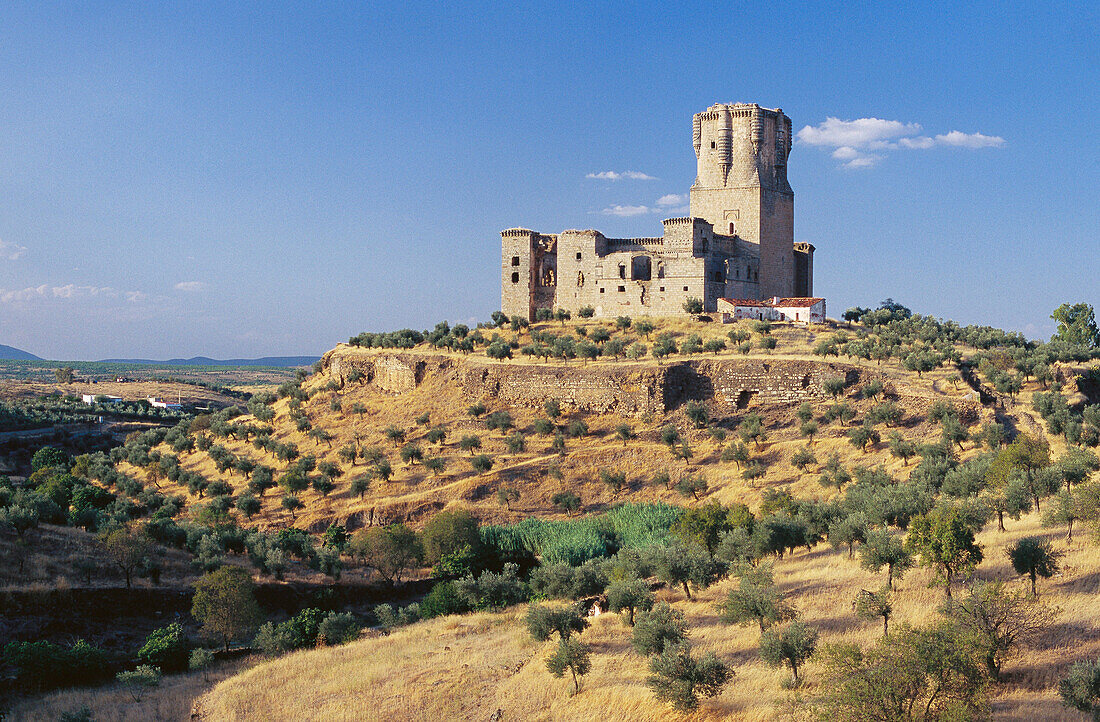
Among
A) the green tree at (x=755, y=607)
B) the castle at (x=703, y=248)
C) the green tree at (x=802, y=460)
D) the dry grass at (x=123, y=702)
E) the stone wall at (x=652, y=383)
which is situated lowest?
the dry grass at (x=123, y=702)

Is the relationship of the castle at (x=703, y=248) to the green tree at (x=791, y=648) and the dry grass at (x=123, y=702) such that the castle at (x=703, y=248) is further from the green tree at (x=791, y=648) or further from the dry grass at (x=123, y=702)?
the green tree at (x=791, y=648)

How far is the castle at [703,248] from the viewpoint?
5269 cm

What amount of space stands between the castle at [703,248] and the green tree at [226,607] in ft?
114

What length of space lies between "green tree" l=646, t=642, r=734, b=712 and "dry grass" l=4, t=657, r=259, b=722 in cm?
1007

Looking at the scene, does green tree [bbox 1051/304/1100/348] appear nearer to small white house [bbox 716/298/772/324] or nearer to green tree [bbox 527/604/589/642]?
small white house [bbox 716/298/772/324]

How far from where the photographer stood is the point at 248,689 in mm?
18484

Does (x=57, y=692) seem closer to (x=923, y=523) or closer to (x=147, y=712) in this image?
(x=147, y=712)

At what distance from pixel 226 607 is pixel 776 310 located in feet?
125

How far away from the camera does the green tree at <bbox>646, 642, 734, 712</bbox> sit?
13.8 m

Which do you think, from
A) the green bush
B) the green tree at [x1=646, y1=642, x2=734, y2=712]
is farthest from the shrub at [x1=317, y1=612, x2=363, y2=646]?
the green tree at [x1=646, y1=642, x2=734, y2=712]

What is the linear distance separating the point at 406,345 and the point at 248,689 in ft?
120

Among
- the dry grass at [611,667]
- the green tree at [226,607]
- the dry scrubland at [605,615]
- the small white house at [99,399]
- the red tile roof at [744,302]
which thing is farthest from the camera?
the small white house at [99,399]

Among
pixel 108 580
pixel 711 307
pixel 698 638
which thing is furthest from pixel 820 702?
pixel 711 307

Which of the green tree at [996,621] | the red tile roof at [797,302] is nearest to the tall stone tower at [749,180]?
the red tile roof at [797,302]
